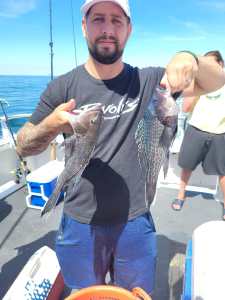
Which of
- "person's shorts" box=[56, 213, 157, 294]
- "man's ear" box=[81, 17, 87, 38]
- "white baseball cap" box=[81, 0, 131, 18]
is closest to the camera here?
"white baseball cap" box=[81, 0, 131, 18]

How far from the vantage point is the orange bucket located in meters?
1.74

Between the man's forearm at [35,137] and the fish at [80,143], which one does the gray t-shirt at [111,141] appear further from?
the fish at [80,143]

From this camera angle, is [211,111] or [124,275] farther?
[211,111]

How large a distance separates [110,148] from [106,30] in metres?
0.68

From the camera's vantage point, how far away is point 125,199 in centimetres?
193

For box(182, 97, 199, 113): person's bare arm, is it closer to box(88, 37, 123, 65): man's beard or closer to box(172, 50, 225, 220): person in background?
box(172, 50, 225, 220): person in background

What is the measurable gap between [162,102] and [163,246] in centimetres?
266

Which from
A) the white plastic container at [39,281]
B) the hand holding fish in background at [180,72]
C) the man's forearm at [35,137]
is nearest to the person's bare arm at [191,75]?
the hand holding fish in background at [180,72]

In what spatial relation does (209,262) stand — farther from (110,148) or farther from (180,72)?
(180,72)

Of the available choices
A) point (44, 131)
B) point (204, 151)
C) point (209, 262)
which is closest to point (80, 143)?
point (44, 131)

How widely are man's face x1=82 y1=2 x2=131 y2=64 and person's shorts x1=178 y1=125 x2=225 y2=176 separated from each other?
2779 millimetres

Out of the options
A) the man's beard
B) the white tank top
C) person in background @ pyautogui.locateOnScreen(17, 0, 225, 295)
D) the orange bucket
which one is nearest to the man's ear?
person in background @ pyautogui.locateOnScreen(17, 0, 225, 295)

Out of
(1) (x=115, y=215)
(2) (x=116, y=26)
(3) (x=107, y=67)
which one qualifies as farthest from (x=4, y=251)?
(2) (x=116, y=26)

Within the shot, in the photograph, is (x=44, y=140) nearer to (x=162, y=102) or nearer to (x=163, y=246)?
(x=162, y=102)
